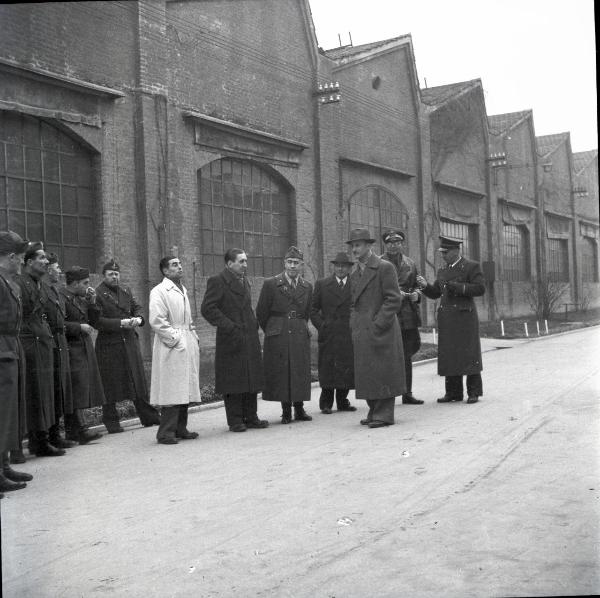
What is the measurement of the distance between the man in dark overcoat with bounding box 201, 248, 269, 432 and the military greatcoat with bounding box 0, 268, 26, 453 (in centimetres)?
303

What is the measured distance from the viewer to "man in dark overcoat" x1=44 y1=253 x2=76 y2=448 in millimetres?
7883

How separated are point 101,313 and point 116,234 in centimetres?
499

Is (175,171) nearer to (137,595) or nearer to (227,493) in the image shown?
(227,493)

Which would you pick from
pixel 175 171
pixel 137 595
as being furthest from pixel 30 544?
pixel 175 171

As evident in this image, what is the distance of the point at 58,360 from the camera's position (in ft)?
26.1

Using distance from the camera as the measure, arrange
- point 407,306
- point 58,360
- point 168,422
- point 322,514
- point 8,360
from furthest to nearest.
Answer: point 407,306, point 168,422, point 58,360, point 8,360, point 322,514

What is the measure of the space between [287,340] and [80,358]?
2359 mm

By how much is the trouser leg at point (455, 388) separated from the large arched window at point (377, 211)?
1101 cm

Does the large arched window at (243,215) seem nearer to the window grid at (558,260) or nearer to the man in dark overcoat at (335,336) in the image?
the man in dark overcoat at (335,336)

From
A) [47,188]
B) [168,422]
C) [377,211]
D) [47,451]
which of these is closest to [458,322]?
[168,422]

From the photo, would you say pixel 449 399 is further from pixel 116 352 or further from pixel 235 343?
pixel 116 352

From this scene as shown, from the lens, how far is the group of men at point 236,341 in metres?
7.83

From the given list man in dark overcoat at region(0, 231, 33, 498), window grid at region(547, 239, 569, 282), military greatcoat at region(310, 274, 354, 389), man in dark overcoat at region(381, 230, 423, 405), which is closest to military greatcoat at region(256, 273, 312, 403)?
military greatcoat at region(310, 274, 354, 389)

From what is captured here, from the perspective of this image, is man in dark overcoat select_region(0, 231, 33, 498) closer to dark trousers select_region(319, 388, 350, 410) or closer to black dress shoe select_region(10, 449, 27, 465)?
black dress shoe select_region(10, 449, 27, 465)
